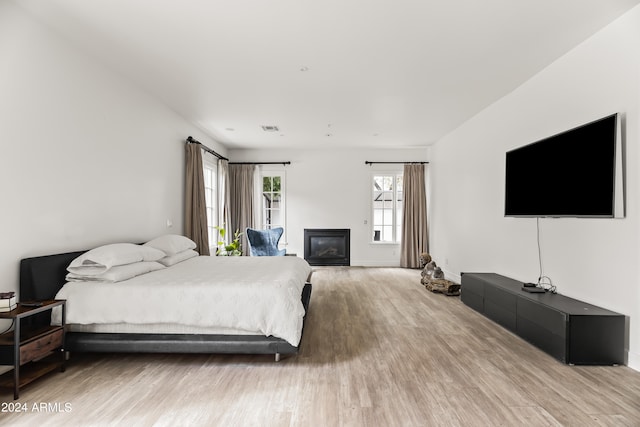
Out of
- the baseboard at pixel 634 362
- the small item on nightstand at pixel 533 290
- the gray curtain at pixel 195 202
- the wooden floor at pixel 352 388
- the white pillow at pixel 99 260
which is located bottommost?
the wooden floor at pixel 352 388

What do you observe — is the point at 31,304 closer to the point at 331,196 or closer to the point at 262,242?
the point at 262,242

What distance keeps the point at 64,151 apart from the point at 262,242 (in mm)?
3713

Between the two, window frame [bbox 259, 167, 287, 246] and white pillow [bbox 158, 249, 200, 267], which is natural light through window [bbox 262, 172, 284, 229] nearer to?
window frame [bbox 259, 167, 287, 246]

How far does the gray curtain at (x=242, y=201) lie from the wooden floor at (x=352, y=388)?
4.44m

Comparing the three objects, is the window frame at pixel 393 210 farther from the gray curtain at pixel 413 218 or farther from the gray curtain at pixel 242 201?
the gray curtain at pixel 242 201

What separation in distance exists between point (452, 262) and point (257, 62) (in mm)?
4593

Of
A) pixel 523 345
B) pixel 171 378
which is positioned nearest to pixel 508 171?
pixel 523 345

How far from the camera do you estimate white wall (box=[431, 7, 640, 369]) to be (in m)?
2.46

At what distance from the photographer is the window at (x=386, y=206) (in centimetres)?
750

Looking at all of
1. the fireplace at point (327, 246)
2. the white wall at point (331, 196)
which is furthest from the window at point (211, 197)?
the fireplace at point (327, 246)

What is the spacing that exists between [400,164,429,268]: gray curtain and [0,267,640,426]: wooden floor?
4026 mm

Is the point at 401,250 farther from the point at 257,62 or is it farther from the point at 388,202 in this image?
the point at 257,62

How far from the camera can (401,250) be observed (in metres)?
7.30

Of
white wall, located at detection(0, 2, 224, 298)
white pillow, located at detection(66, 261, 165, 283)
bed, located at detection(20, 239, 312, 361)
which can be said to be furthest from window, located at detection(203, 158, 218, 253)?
bed, located at detection(20, 239, 312, 361)
